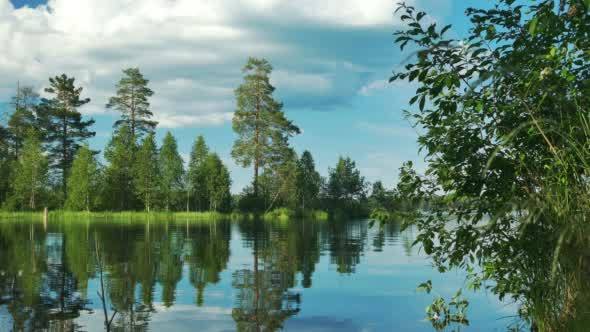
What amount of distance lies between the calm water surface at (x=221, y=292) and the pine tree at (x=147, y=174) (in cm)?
4656

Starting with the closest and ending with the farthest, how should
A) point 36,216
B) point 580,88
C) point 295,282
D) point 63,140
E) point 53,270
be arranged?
1. point 580,88
2. point 295,282
3. point 53,270
4. point 36,216
5. point 63,140

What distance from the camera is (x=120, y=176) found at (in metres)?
68.3

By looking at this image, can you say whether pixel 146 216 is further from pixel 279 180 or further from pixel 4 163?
pixel 4 163

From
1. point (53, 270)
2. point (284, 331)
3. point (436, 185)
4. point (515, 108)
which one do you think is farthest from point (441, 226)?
point (53, 270)

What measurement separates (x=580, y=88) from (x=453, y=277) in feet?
32.8

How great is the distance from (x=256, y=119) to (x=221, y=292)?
57191 millimetres

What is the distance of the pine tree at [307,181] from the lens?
76613 millimetres

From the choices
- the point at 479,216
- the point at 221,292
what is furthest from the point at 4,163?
the point at 479,216

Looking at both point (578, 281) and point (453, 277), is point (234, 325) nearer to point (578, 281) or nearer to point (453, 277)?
point (578, 281)

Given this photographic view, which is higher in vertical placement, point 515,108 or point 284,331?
point 515,108

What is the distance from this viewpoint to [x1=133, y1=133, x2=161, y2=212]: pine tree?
2635 inches

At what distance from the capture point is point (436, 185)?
7477 mm

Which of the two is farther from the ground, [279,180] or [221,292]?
[279,180]

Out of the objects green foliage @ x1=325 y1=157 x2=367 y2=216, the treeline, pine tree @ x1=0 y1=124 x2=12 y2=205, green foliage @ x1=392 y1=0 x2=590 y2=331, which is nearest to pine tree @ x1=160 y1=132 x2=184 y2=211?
the treeline
